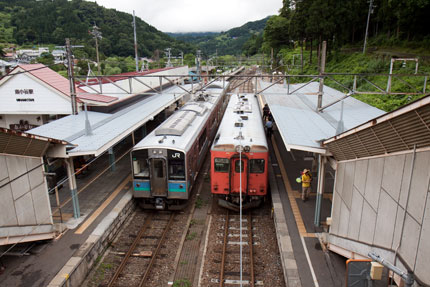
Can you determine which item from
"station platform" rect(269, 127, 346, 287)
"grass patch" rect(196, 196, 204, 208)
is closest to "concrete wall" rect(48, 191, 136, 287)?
"grass patch" rect(196, 196, 204, 208)

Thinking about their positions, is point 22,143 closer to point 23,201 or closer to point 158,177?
point 23,201

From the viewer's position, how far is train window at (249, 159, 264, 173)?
10750mm

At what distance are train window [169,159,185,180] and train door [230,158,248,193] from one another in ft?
5.60

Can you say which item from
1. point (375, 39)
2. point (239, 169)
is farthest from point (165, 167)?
point (375, 39)

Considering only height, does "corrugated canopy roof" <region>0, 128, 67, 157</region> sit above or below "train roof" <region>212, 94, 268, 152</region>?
above

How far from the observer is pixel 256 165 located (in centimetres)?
1080

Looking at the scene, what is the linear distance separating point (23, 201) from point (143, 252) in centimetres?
352

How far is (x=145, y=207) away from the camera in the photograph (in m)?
11.9

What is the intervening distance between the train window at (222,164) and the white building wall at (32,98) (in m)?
10.0

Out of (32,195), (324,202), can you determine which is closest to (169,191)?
(32,195)

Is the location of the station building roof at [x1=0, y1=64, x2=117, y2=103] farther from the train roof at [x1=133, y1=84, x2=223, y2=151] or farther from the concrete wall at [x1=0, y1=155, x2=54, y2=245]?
the concrete wall at [x1=0, y1=155, x2=54, y2=245]

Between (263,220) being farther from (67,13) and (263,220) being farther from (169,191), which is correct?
(67,13)

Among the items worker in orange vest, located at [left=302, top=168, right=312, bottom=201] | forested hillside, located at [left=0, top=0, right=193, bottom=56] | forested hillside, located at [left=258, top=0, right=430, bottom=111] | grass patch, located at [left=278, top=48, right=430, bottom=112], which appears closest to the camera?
worker in orange vest, located at [left=302, top=168, right=312, bottom=201]

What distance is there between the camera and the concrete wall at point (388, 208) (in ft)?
14.6
